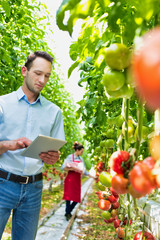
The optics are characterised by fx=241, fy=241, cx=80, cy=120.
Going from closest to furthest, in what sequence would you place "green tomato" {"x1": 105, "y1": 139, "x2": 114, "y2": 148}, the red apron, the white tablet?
the white tablet
"green tomato" {"x1": 105, "y1": 139, "x2": 114, "y2": 148}
the red apron

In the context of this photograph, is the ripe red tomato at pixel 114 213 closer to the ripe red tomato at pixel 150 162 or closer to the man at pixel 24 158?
the man at pixel 24 158

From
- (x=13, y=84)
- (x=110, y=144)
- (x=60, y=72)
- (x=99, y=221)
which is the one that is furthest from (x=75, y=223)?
(x=60, y=72)

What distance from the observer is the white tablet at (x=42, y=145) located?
1.61m

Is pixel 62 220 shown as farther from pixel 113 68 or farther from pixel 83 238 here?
pixel 113 68

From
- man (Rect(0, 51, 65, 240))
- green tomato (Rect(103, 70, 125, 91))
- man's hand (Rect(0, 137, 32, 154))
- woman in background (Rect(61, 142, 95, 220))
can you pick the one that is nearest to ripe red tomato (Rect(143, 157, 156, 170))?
green tomato (Rect(103, 70, 125, 91))

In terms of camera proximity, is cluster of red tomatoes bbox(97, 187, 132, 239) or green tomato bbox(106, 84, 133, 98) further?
cluster of red tomatoes bbox(97, 187, 132, 239)

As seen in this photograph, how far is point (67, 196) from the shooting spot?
19.2ft

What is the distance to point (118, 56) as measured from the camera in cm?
65

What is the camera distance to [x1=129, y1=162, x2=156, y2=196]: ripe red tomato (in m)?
0.49

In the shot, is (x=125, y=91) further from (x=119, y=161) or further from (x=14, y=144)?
(x=14, y=144)

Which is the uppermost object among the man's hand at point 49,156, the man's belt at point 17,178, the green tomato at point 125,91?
the green tomato at point 125,91

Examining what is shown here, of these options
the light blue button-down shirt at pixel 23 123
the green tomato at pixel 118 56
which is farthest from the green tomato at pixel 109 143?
the green tomato at pixel 118 56

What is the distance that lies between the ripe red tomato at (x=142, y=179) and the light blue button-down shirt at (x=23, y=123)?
4.96 feet

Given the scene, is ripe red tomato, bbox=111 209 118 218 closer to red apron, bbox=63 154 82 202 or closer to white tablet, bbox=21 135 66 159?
white tablet, bbox=21 135 66 159
